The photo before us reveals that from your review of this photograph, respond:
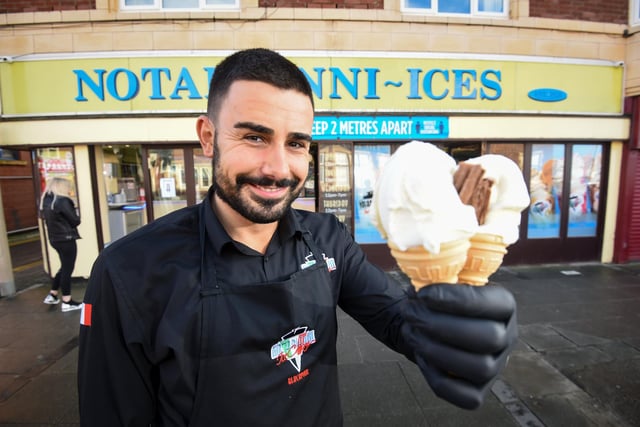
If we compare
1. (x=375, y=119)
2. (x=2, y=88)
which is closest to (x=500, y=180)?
(x=375, y=119)

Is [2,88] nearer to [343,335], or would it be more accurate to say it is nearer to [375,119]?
[375,119]

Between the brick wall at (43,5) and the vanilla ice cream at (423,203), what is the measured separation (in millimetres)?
7517

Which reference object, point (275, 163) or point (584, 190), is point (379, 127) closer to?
point (584, 190)

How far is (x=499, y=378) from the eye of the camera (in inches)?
126

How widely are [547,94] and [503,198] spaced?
23.1ft

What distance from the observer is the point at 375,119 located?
6.19 metres

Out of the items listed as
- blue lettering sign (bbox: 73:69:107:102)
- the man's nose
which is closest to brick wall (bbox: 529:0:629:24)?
the man's nose

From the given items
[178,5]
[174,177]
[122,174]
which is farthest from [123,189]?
[178,5]

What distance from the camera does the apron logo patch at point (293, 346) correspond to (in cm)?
129

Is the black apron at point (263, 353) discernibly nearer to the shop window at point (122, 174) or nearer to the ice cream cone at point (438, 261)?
the ice cream cone at point (438, 261)

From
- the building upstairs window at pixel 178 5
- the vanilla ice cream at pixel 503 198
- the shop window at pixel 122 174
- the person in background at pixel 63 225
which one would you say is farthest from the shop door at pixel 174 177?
the vanilla ice cream at pixel 503 198

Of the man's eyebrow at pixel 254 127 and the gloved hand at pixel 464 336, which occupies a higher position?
the man's eyebrow at pixel 254 127

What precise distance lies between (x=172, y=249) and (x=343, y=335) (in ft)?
11.1

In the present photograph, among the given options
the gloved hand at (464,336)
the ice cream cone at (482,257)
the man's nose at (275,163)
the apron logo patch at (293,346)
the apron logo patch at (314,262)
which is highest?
the man's nose at (275,163)
